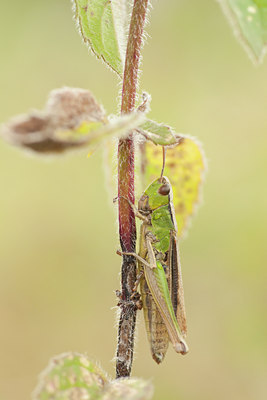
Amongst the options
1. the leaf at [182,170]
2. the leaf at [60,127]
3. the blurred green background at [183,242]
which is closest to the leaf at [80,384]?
the leaf at [60,127]

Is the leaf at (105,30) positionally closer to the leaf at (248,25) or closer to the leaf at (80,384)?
the leaf at (248,25)

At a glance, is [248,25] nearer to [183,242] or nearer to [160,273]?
[160,273]

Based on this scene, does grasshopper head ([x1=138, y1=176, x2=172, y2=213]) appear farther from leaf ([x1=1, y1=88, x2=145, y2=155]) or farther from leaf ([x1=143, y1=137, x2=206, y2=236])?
leaf ([x1=1, y1=88, x2=145, y2=155])

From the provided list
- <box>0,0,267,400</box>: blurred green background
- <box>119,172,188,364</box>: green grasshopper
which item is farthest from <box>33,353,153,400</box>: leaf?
<box>0,0,267,400</box>: blurred green background

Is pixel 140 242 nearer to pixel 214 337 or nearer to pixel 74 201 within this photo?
pixel 214 337

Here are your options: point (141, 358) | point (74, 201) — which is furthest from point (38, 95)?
point (141, 358)
